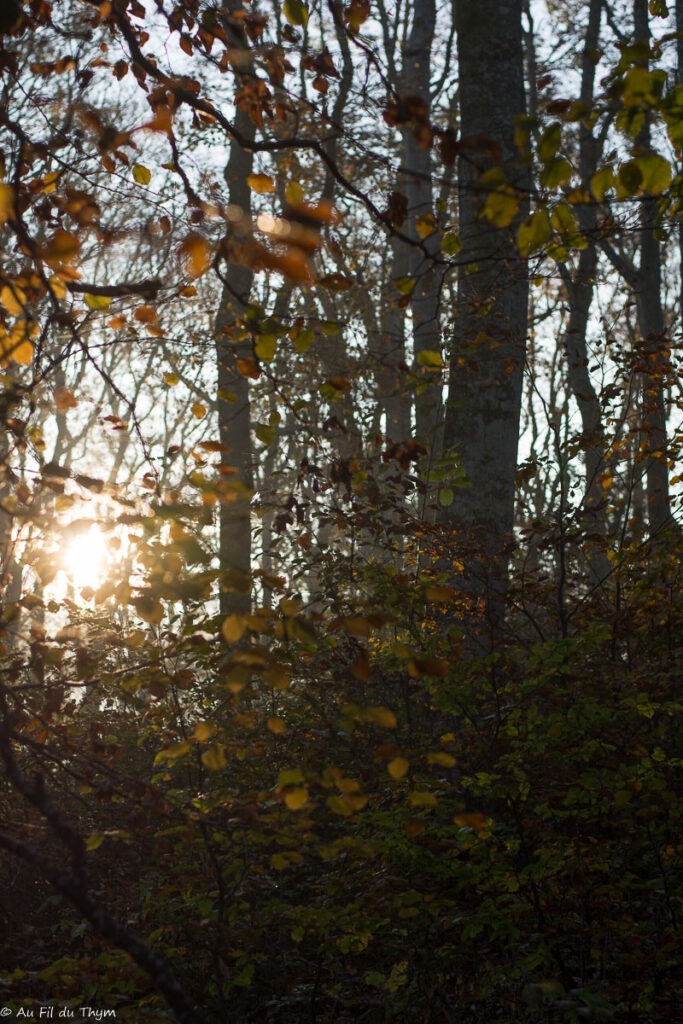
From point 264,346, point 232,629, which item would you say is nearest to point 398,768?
point 232,629

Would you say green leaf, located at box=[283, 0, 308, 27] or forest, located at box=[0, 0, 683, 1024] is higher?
green leaf, located at box=[283, 0, 308, 27]

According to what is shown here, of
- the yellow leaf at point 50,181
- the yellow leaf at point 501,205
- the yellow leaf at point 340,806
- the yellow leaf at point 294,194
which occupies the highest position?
the yellow leaf at point 50,181

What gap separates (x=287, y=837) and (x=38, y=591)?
1270 mm

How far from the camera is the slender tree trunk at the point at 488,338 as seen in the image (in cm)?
659

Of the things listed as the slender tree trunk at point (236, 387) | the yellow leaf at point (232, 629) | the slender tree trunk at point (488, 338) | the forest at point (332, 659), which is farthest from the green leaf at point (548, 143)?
the slender tree trunk at point (236, 387)

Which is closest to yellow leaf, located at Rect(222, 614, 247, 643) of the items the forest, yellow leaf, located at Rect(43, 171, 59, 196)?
the forest

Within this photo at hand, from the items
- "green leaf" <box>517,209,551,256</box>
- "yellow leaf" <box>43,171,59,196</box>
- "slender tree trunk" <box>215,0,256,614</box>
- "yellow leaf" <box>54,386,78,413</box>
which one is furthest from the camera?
"slender tree trunk" <box>215,0,256,614</box>

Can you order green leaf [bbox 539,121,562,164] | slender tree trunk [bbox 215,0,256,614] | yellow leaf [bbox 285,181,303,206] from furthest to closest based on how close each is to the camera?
slender tree trunk [bbox 215,0,256,614] → yellow leaf [bbox 285,181,303,206] → green leaf [bbox 539,121,562,164]

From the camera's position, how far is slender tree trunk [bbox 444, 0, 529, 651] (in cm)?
659

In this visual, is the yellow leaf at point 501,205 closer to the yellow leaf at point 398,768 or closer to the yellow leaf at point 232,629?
the yellow leaf at point 232,629

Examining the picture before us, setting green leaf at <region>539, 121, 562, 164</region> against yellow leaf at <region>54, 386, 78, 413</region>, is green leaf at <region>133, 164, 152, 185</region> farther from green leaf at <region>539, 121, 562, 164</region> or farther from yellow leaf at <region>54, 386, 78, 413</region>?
green leaf at <region>539, 121, 562, 164</region>

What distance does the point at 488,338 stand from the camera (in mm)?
6676

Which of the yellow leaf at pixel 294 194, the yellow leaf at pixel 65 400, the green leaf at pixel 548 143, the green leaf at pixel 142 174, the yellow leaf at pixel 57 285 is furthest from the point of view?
the green leaf at pixel 142 174

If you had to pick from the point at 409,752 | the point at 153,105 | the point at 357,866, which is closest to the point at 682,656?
the point at 409,752
